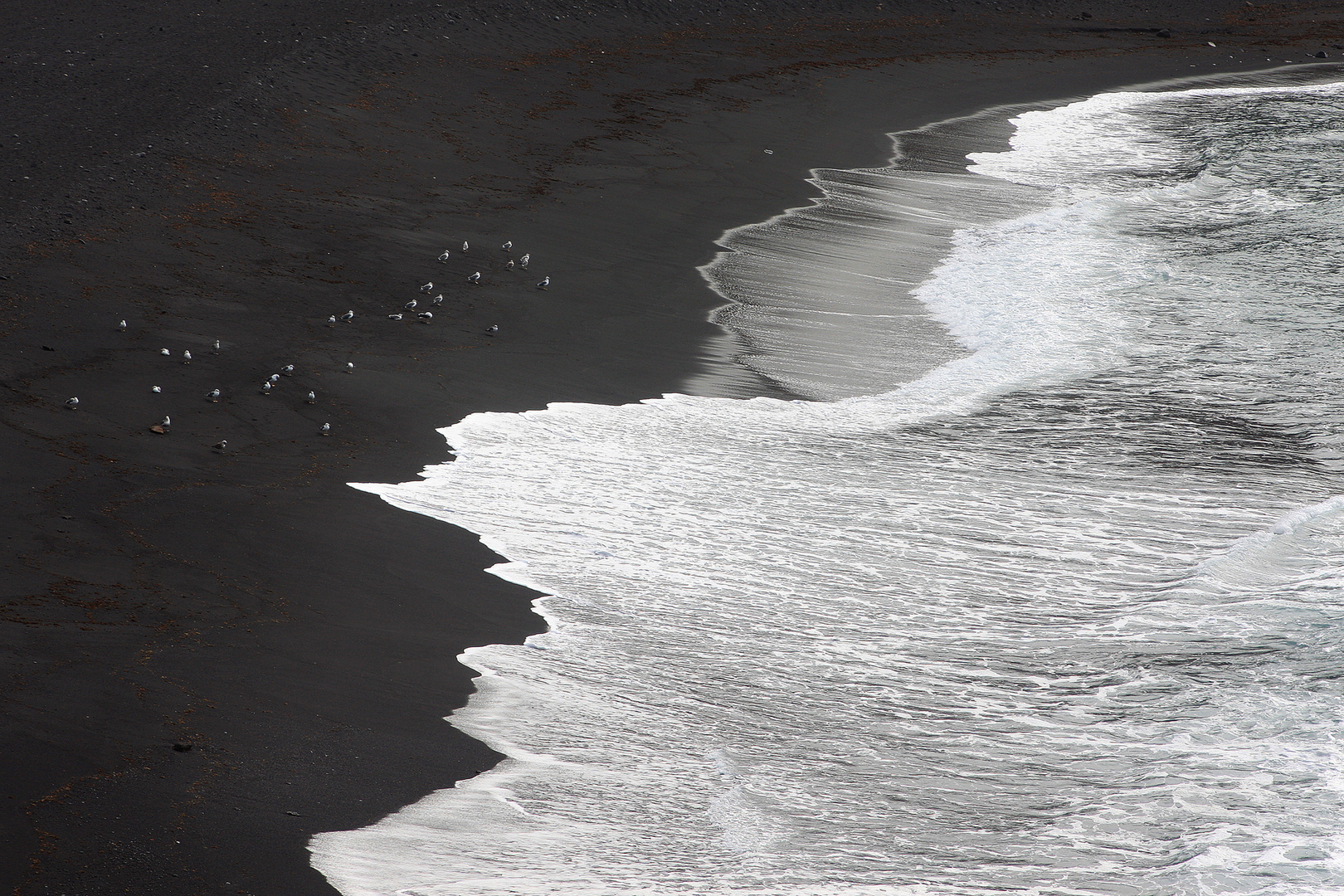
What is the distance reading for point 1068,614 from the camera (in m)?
7.86

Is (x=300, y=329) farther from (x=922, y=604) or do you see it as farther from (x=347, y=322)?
(x=922, y=604)

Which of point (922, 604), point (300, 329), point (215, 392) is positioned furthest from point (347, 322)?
point (922, 604)

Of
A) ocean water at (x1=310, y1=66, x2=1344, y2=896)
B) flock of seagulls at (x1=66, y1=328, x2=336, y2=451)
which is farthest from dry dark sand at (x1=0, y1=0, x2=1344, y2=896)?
ocean water at (x1=310, y1=66, x2=1344, y2=896)

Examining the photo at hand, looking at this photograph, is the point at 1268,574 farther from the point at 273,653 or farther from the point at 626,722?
the point at 273,653

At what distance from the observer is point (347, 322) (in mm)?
11172

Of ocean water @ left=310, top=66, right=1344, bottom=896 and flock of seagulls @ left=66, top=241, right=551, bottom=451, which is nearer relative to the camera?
ocean water @ left=310, top=66, right=1344, bottom=896

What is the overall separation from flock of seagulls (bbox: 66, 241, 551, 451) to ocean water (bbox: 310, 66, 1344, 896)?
134 cm

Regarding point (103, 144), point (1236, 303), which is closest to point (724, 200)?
point (1236, 303)

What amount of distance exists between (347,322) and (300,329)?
0.45 meters

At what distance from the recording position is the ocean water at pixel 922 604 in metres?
5.82

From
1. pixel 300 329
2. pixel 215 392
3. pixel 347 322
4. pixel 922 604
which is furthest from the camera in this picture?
pixel 347 322

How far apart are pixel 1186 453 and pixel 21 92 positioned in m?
12.5

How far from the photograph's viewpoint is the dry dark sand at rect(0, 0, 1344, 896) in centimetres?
587

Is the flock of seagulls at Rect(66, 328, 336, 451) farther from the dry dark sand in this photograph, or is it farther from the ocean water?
the ocean water
